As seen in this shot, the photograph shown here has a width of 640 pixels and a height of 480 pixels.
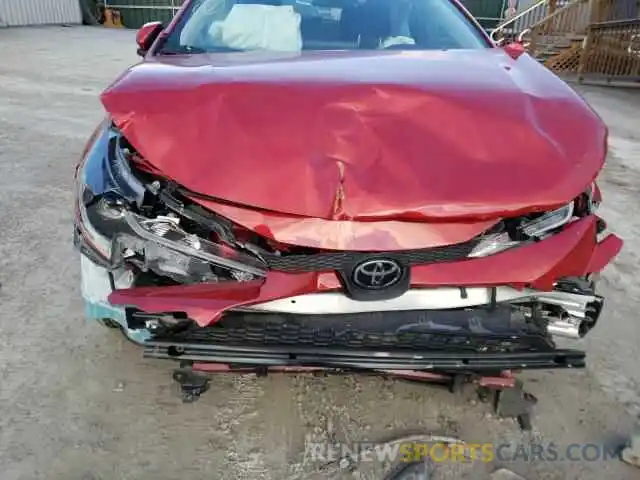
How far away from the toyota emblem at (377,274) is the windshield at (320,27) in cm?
150

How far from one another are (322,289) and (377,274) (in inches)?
6.9

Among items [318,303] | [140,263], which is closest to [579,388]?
[318,303]

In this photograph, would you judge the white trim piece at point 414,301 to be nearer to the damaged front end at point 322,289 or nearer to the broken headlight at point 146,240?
the damaged front end at point 322,289

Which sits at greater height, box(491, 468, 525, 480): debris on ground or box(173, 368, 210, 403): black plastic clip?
box(173, 368, 210, 403): black plastic clip

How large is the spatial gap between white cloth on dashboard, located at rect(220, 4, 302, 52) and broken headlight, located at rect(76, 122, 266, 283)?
1.23 metres

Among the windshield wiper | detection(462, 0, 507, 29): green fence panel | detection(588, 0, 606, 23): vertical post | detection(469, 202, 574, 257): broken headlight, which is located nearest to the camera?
detection(469, 202, 574, 257): broken headlight

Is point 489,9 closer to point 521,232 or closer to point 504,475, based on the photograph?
point 521,232

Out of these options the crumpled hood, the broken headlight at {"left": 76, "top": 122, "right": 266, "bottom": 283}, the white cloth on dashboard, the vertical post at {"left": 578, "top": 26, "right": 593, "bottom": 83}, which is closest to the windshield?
the white cloth on dashboard

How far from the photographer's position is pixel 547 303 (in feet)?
6.41

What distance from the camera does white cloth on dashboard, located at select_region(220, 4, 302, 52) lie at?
291 centimetres

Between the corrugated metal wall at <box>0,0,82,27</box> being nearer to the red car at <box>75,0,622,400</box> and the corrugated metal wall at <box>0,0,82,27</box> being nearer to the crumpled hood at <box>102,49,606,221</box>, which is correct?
the crumpled hood at <box>102,49,606,221</box>

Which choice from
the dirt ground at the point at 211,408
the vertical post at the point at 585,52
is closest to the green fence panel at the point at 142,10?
the vertical post at the point at 585,52

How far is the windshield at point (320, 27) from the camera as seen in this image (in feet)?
9.64

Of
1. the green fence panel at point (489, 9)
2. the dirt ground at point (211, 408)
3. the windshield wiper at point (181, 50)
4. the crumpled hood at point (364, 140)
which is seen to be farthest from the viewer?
the green fence panel at point (489, 9)
